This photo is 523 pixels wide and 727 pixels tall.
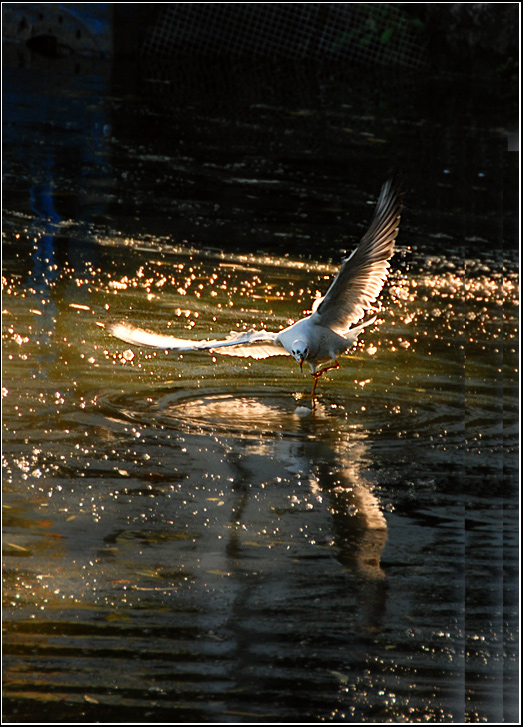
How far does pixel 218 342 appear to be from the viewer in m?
5.92

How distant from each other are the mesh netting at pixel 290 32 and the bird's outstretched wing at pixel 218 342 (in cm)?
1454

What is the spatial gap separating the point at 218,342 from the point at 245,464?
667 millimetres

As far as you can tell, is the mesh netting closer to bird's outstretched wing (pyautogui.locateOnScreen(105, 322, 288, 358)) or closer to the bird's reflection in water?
bird's outstretched wing (pyautogui.locateOnScreen(105, 322, 288, 358))

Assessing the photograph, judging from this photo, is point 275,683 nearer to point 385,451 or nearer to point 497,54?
point 385,451

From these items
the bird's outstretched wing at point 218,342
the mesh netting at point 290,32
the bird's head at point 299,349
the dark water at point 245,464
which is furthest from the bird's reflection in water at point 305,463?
the mesh netting at point 290,32

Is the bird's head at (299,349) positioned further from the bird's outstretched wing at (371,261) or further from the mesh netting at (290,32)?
the mesh netting at (290,32)

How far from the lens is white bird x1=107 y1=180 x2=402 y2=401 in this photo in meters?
5.89

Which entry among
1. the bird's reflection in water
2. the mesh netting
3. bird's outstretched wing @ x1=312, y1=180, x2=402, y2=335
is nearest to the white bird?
bird's outstretched wing @ x1=312, y1=180, x2=402, y2=335

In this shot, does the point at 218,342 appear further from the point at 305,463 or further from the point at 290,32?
the point at 290,32

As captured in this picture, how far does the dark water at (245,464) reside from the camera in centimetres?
402

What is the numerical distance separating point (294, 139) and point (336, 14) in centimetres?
725

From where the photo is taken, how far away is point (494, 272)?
970cm

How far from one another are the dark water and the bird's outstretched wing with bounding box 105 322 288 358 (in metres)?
0.33

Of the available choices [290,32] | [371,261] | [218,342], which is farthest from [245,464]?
[290,32]
